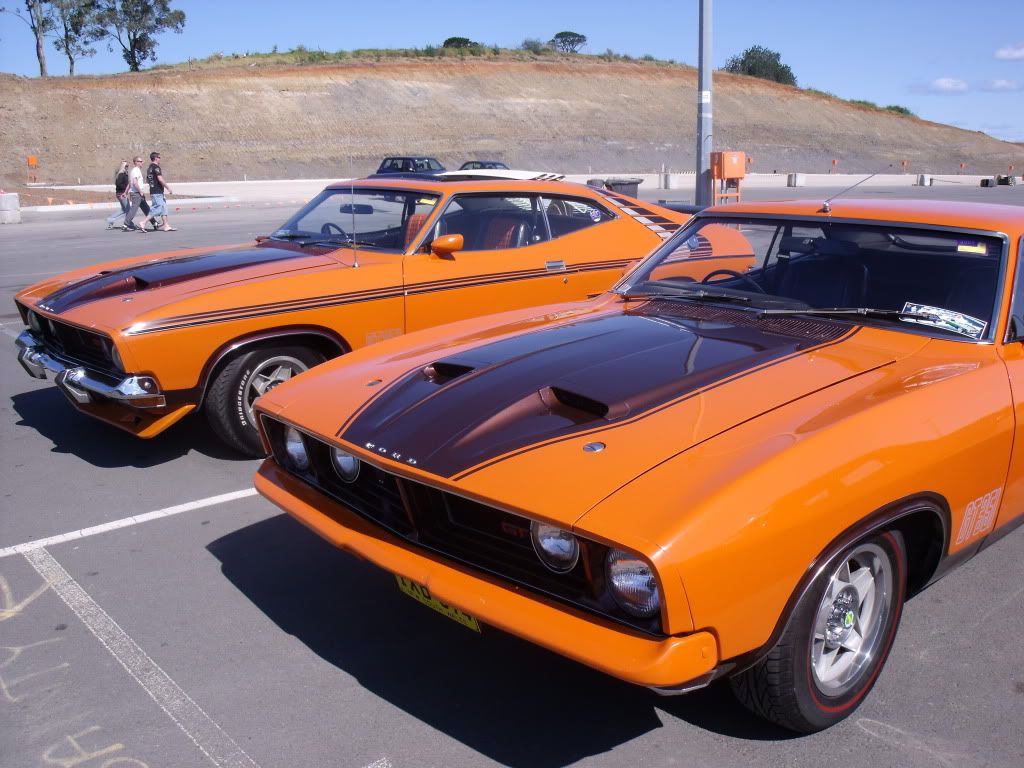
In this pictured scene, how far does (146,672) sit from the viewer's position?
3238 millimetres

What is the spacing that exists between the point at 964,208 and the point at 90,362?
182 inches

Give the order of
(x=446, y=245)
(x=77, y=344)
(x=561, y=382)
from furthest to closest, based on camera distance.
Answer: (x=446, y=245) → (x=77, y=344) → (x=561, y=382)

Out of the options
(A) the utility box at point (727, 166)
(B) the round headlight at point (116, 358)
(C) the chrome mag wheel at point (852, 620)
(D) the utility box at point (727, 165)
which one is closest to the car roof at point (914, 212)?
(C) the chrome mag wheel at point (852, 620)

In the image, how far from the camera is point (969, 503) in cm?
309

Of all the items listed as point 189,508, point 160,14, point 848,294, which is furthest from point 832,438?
point 160,14

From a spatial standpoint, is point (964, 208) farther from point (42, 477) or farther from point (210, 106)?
point (210, 106)

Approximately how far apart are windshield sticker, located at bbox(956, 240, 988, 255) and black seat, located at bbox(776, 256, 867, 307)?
362mm

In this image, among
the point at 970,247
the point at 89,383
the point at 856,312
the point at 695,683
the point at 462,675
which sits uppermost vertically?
the point at 970,247

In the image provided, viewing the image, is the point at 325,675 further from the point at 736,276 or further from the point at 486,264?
the point at 486,264

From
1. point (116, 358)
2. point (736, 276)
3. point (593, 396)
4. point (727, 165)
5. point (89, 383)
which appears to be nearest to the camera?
point (593, 396)

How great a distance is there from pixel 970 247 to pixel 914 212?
1.05 feet

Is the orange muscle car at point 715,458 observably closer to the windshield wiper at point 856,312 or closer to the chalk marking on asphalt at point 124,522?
the windshield wiper at point 856,312

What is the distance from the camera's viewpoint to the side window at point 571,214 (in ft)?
21.9

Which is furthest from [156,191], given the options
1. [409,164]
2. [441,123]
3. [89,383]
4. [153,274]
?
[441,123]
